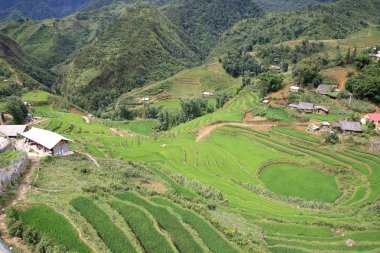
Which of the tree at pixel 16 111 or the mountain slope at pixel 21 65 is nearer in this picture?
the tree at pixel 16 111

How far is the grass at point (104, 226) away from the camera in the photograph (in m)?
19.2

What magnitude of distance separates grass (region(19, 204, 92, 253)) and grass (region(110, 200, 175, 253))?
3.49 m

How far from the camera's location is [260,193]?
38.6 m

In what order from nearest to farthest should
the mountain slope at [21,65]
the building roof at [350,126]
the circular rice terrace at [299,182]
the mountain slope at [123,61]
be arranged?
the circular rice terrace at [299,182] → the building roof at [350,126] → the mountain slope at [21,65] → the mountain slope at [123,61]

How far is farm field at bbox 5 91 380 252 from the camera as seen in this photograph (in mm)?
21859

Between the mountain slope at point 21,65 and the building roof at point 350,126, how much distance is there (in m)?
92.7

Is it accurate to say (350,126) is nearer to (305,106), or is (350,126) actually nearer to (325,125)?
(325,125)

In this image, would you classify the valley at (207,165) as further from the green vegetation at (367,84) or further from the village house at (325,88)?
the village house at (325,88)

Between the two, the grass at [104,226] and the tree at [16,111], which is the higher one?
the grass at [104,226]

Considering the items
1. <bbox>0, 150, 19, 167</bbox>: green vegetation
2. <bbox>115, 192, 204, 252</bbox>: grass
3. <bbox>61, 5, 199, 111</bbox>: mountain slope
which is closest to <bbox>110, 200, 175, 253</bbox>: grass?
<bbox>115, 192, 204, 252</bbox>: grass

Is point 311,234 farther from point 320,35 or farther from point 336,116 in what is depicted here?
point 320,35

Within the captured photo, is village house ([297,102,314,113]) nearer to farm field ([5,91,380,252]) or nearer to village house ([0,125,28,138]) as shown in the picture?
farm field ([5,91,380,252])

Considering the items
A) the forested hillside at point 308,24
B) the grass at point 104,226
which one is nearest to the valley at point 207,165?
the grass at point 104,226

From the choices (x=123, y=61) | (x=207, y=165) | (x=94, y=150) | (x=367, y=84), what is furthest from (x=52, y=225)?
(x=123, y=61)
